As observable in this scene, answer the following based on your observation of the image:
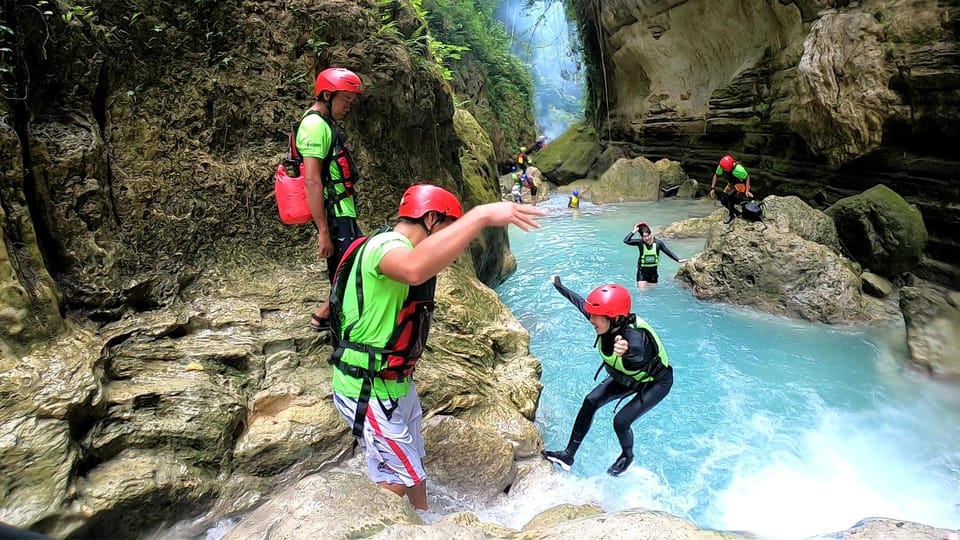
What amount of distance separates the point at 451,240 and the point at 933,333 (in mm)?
7013

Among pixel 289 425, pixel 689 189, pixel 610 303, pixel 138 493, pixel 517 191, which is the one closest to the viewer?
pixel 138 493

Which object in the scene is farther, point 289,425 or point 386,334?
point 289,425

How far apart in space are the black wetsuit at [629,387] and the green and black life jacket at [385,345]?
200 cm

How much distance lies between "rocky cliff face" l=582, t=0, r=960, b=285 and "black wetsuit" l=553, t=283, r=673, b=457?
790cm

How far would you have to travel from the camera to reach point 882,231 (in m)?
9.02

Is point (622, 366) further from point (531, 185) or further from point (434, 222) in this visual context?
point (531, 185)

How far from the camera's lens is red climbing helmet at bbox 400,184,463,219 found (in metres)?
2.45

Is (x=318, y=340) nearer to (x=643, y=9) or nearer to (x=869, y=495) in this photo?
(x=869, y=495)

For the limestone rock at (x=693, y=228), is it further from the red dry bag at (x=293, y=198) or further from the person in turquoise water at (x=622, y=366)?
the red dry bag at (x=293, y=198)

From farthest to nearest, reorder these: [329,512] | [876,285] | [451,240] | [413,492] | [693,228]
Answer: [693,228] < [876,285] < [413,492] < [329,512] < [451,240]

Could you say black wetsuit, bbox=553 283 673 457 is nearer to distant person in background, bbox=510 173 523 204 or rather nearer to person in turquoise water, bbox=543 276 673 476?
person in turquoise water, bbox=543 276 673 476

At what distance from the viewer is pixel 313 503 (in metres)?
2.52

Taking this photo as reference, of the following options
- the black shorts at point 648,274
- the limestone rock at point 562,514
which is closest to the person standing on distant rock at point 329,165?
the limestone rock at point 562,514

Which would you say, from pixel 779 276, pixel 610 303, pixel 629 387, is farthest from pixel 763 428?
pixel 779 276
